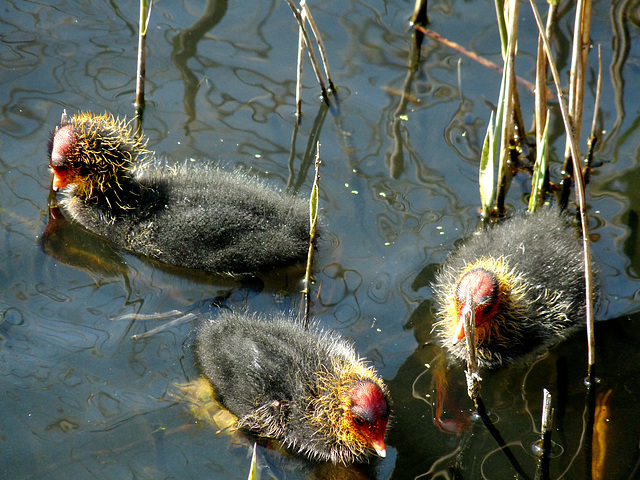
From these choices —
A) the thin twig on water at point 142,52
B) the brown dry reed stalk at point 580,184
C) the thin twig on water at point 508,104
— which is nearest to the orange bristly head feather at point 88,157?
the thin twig on water at point 142,52

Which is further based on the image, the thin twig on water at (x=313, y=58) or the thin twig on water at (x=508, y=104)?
the thin twig on water at (x=313, y=58)

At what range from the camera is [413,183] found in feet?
14.9

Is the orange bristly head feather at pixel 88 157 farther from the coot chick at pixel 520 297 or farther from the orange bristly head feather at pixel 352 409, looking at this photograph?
the coot chick at pixel 520 297

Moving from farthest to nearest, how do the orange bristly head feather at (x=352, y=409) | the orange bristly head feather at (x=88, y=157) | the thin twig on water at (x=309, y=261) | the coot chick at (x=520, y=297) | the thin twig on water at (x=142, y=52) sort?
the thin twig on water at (x=142, y=52) < the orange bristly head feather at (x=88, y=157) < the coot chick at (x=520, y=297) < the thin twig on water at (x=309, y=261) < the orange bristly head feather at (x=352, y=409)

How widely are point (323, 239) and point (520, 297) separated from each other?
1.17m

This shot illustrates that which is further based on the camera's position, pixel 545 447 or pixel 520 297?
pixel 520 297

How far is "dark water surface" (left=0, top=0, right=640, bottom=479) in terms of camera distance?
3189mm

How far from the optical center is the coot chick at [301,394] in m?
3.07

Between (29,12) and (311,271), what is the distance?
10.5 feet

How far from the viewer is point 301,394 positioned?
316cm

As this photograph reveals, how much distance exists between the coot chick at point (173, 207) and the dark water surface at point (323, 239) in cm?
15

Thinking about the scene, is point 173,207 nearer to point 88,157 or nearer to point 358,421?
point 88,157

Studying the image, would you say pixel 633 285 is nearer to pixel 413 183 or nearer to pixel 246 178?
pixel 413 183

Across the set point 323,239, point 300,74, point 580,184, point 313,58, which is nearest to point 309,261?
point 323,239
